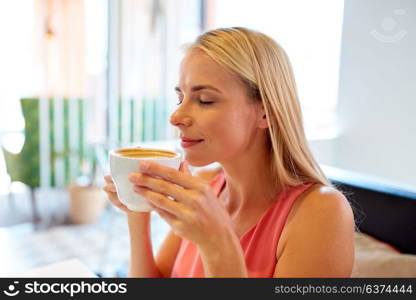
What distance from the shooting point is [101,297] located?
815 millimetres

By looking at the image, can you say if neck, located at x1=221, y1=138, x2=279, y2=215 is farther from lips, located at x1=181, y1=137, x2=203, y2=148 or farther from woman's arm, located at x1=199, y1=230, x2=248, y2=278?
woman's arm, located at x1=199, y1=230, x2=248, y2=278

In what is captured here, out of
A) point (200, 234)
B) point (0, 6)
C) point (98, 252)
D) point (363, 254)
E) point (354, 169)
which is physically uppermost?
point (0, 6)

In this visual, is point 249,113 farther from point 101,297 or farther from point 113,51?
point 113,51

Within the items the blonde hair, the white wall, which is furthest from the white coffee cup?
the white wall

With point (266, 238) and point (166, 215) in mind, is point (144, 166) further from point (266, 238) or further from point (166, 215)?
point (266, 238)

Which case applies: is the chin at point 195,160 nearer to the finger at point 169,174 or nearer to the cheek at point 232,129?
the cheek at point 232,129

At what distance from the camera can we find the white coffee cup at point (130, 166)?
0.71 m

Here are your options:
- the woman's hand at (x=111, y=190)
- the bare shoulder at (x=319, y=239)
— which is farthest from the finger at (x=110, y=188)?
the bare shoulder at (x=319, y=239)

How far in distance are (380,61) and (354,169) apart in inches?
32.2

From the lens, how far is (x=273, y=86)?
39.4 inches

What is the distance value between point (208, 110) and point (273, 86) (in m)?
→ 0.17

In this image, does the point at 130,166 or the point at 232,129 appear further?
the point at 232,129

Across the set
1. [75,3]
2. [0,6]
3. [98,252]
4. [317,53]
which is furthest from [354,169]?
[0,6]

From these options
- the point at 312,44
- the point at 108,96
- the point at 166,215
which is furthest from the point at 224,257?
the point at 108,96
